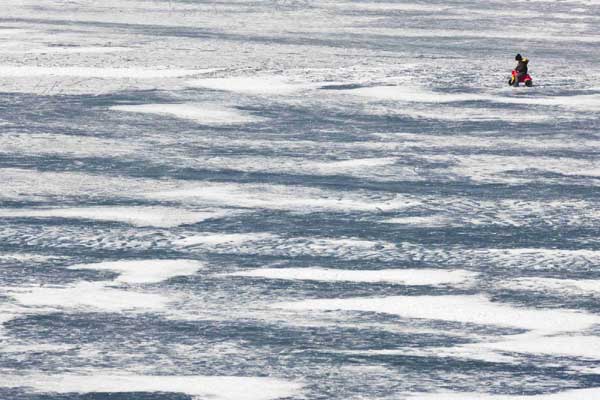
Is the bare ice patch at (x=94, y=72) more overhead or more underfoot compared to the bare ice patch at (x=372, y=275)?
more overhead

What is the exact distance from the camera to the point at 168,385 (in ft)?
16.3

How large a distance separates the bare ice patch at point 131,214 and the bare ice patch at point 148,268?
70cm

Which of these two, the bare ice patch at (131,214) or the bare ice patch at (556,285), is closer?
the bare ice patch at (556,285)

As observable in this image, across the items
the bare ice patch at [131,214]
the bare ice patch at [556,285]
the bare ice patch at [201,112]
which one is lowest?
the bare ice patch at [131,214]

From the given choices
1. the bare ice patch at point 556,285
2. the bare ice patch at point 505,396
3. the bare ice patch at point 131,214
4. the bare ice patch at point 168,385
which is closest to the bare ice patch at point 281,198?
the bare ice patch at point 131,214

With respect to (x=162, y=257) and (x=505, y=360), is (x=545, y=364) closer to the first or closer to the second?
(x=505, y=360)

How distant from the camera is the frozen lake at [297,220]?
521 centimetres

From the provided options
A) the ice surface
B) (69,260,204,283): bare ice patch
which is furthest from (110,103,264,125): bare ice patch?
the ice surface

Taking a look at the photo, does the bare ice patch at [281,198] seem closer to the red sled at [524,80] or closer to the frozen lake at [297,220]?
the frozen lake at [297,220]

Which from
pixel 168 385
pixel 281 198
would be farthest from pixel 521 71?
pixel 168 385

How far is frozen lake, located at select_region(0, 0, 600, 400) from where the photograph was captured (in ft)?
17.1

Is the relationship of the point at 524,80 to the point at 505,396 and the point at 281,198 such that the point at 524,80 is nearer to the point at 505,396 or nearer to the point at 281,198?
the point at 281,198

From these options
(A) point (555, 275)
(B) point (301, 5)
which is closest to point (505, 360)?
(A) point (555, 275)

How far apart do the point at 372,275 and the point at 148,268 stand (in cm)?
92
